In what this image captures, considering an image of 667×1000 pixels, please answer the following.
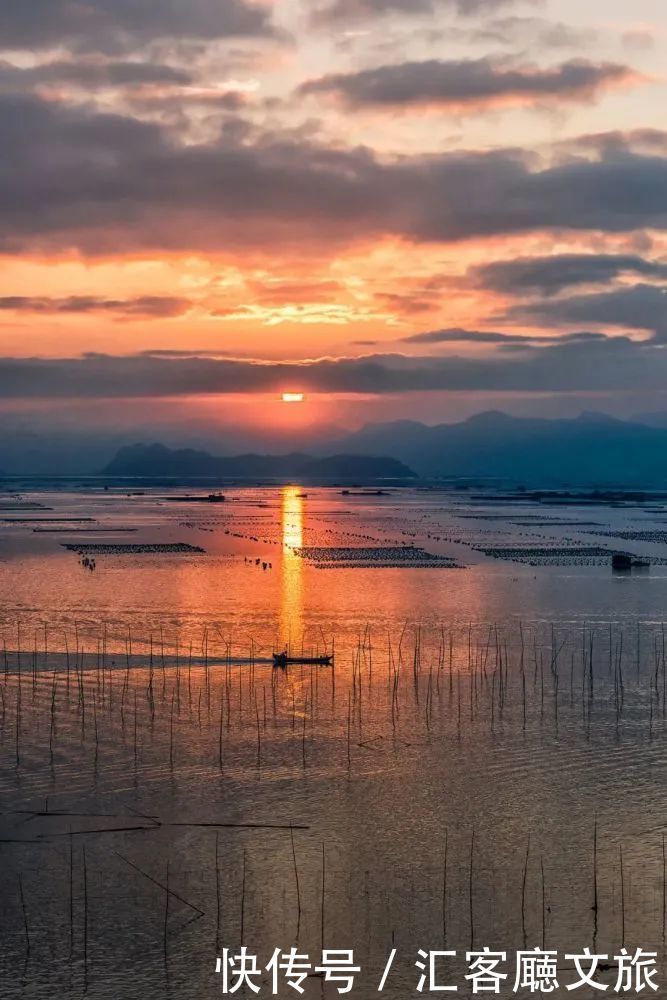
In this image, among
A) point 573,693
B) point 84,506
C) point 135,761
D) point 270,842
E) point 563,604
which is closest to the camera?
point 270,842

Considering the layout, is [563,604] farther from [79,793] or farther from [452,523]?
[452,523]

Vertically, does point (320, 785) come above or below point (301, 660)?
below

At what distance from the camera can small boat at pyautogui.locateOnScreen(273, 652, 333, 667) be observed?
4297 cm

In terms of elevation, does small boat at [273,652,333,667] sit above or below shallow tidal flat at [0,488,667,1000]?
above

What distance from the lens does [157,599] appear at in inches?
2464

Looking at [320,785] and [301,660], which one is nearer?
[320,785]

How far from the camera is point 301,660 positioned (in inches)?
1709

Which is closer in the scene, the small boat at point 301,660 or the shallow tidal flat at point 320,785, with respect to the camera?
the shallow tidal flat at point 320,785

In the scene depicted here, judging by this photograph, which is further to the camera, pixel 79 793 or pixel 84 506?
pixel 84 506

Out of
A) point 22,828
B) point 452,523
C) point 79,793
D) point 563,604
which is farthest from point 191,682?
point 452,523

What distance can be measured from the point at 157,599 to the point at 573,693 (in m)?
29.9

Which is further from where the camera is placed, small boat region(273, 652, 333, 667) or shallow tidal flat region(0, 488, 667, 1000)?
small boat region(273, 652, 333, 667)

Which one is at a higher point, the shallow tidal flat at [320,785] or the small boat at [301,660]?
the small boat at [301,660]

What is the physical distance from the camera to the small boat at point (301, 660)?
42969 millimetres
